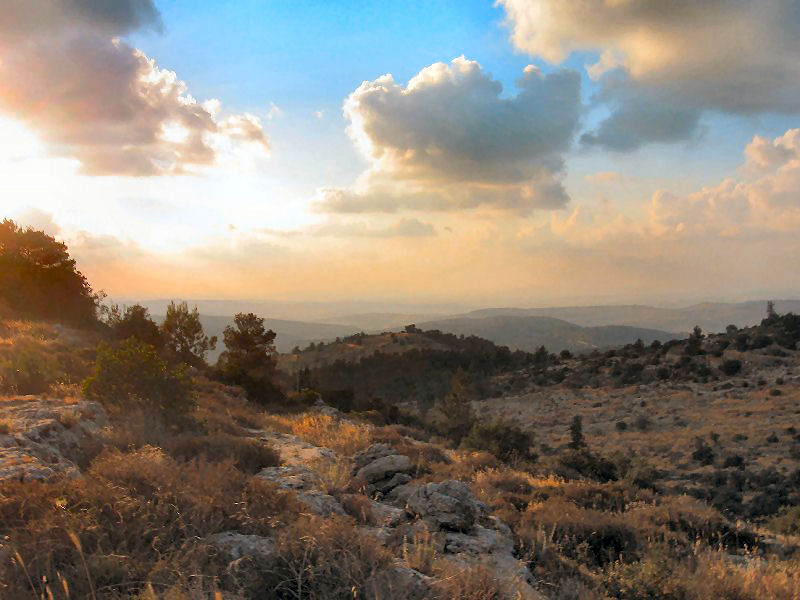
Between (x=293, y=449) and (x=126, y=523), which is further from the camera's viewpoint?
(x=293, y=449)

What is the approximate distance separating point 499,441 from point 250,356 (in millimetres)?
15457

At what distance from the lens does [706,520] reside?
8.82m

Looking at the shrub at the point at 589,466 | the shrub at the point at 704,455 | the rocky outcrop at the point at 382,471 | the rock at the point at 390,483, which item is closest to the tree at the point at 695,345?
the shrub at the point at 704,455

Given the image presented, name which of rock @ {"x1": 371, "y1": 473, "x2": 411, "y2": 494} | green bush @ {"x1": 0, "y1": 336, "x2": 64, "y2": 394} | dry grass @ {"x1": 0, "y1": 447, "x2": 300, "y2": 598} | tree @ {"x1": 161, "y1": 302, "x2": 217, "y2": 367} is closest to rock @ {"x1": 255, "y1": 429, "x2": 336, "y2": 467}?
rock @ {"x1": 371, "y1": 473, "x2": 411, "y2": 494}

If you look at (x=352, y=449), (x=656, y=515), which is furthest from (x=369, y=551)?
(x=352, y=449)

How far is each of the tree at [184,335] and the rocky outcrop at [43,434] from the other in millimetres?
18443

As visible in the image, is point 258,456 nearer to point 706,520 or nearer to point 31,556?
point 31,556

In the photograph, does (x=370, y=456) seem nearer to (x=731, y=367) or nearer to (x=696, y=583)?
(x=696, y=583)

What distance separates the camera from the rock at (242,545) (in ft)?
14.4

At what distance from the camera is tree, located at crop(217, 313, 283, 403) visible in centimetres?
2605

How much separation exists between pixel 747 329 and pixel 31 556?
64942mm

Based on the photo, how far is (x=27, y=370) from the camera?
13617 millimetres

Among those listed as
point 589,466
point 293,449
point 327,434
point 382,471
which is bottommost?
point 589,466

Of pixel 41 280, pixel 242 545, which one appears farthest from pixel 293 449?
pixel 41 280
